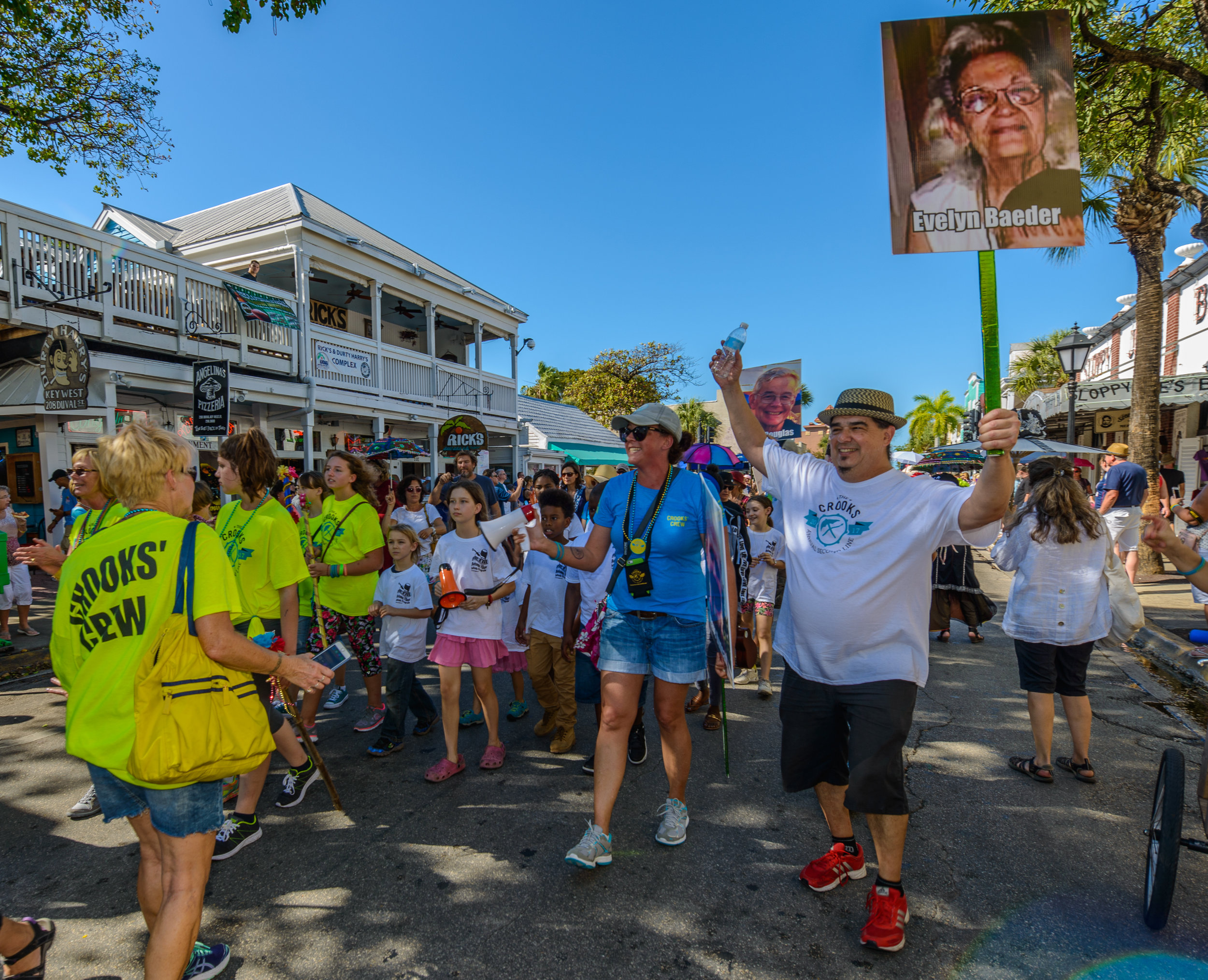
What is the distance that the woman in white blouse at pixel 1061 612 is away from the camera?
12.2 ft

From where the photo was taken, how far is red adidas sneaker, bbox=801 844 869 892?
280 centimetres

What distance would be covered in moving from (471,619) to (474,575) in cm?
27

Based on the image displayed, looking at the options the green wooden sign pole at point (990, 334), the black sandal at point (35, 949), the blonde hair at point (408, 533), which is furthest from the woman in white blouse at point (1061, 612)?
the black sandal at point (35, 949)

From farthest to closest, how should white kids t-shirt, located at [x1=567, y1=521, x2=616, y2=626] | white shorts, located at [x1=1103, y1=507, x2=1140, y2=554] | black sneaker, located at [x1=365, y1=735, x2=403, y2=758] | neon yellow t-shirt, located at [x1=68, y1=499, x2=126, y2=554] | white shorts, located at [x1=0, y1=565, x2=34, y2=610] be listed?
white shorts, located at [x1=1103, y1=507, x2=1140, y2=554], white shorts, located at [x1=0, y1=565, x2=34, y2=610], white kids t-shirt, located at [x1=567, y1=521, x2=616, y2=626], black sneaker, located at [x1=365, y1=735, x2=403, y2=758], neon yellow t-shirt, located at [x1=68, y1=499, x2=126, y2=554]

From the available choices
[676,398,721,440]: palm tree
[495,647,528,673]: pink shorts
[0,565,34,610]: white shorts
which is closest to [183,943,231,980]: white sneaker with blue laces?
[495,647,528,673]: pink shorts

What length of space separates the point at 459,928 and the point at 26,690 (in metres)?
5.63

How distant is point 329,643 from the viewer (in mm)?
4723

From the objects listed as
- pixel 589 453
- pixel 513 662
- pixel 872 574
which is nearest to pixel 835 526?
pixel 872 574

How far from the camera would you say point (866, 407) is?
2.63 meters

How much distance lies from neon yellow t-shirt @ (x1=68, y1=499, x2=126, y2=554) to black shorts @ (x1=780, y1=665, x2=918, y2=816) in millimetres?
2712

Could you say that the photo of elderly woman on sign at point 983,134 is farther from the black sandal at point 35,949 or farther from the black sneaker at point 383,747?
the black sneaker at point 383,747

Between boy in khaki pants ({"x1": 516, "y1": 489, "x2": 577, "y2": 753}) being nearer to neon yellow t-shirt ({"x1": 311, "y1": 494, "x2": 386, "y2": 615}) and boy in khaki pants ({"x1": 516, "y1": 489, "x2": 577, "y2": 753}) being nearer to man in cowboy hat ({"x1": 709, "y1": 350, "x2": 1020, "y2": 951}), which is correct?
neon yellow t-shirt ({"x1": 311, "y1": 494, "x2": 386, "y2": 615})

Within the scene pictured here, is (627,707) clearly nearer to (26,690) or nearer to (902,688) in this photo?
(902,688)

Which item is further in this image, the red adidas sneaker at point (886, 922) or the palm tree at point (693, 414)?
the palm tree at point (693, 414)
